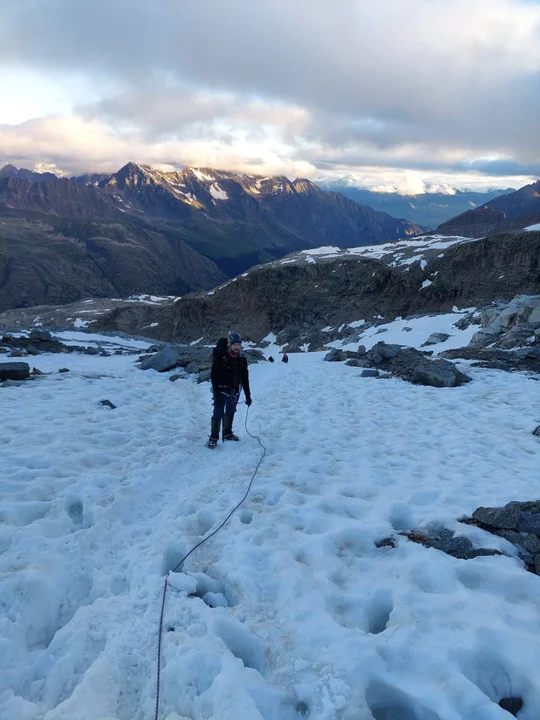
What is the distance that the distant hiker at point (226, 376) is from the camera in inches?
380

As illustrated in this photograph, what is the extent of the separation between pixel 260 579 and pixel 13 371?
12587mm

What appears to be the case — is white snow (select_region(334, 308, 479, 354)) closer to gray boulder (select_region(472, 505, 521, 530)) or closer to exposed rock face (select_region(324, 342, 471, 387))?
exposed rock face (select_region(324, 342, 471, 387))

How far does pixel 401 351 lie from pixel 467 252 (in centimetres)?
5202

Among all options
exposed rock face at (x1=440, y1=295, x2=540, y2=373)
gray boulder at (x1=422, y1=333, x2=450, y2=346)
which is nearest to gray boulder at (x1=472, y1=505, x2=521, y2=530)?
exposed rock face at (x1=440, y1=295, x2=540, y2=373)

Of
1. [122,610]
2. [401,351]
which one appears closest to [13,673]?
[122,610]

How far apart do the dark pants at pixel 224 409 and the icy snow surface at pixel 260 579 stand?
53 cm

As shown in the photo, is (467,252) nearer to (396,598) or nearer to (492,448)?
(492,448)

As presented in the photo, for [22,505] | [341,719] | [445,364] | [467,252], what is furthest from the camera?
[467,252]

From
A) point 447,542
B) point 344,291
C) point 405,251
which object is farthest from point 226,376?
point 405,251

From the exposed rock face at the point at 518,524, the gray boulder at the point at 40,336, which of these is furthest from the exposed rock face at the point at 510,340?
the gray boulder at the point at 40,336

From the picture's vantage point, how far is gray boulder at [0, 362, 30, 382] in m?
13.8

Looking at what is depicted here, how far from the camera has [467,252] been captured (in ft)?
210

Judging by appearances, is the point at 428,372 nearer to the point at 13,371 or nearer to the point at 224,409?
the point at 224,409

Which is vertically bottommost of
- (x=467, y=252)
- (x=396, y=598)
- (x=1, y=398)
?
(x=1, y=398)
